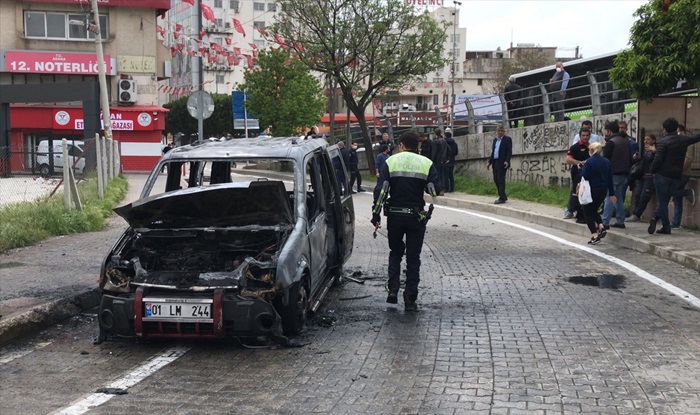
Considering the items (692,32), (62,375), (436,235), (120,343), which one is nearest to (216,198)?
(120,343)

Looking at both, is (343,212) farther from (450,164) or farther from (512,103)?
(512,103)

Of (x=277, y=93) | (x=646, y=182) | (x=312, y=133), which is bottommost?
(x=646, y=182)

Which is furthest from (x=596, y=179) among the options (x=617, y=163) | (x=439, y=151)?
(x=439, y=151)

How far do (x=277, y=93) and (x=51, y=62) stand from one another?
12.0m

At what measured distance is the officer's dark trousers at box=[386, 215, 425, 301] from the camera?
326 inches

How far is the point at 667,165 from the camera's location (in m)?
13.2

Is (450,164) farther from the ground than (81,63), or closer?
closer

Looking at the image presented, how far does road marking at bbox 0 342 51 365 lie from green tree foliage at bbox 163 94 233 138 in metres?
68.5

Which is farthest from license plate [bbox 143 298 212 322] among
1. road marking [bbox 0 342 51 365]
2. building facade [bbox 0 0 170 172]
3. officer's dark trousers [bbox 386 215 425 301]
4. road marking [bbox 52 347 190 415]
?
building facade [bbox 0 0 170 172]

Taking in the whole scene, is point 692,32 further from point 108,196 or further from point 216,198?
point 108,196

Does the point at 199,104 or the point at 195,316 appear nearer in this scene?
the point at 195,316

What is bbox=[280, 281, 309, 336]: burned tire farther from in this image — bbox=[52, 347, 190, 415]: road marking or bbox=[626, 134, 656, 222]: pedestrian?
bbox=[626, 134, 656, 222]: pedestrian

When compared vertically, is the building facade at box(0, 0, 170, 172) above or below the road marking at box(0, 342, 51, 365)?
above

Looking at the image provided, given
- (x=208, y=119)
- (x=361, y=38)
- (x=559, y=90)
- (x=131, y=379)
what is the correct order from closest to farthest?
(x=131, y=379)
(x=559, y=90)
(x=361, y=38)
(x=208, y=119)
